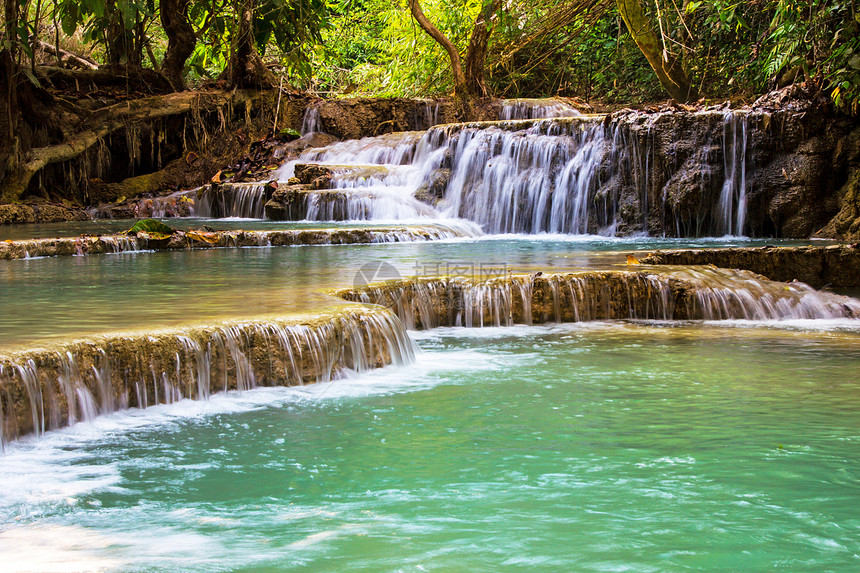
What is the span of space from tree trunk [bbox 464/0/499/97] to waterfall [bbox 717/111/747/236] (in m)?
6.98

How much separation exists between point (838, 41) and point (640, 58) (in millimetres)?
8738

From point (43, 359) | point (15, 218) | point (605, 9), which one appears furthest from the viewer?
point (605, 9)

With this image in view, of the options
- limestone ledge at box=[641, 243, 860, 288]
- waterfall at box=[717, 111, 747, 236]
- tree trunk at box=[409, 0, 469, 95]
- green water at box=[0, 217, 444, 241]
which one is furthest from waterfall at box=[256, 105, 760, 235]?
limestone ledge at box=[641, 243, 860, 288]

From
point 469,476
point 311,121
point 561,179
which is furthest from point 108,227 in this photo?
point 469,476

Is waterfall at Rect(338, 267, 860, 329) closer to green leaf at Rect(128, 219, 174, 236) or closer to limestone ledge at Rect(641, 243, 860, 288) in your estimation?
limestone ledge at Rect(641, 243, 860, 288)

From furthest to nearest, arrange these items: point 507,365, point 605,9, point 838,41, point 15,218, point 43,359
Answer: point 605,9 < point 15,218 < point 838,41 < point 507,365 < point 43,359

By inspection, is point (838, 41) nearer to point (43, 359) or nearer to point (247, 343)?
point (247, 343)

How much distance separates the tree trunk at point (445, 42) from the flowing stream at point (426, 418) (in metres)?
10.5

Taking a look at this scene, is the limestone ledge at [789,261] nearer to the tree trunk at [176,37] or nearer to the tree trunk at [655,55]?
the tree trunk at [655,55]

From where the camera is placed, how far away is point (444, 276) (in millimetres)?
6504

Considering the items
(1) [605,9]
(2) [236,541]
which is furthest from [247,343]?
(1) [605,9]

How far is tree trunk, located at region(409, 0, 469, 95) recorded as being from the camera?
17.0m

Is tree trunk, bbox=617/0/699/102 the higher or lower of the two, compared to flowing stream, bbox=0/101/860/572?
higher

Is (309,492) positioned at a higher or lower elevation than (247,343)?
lower
